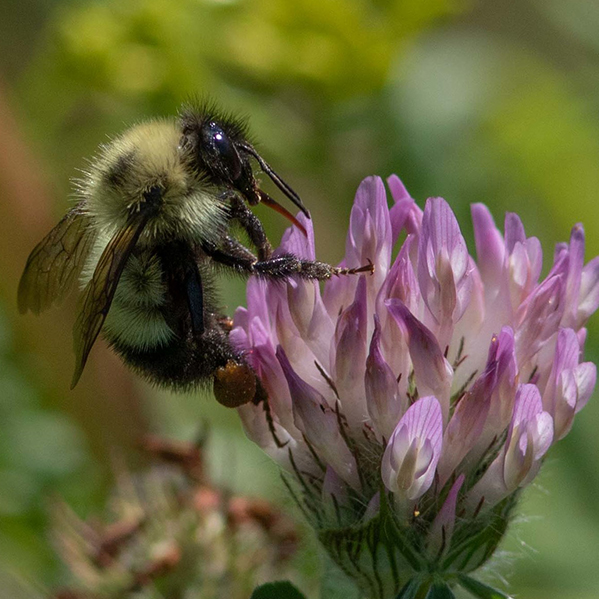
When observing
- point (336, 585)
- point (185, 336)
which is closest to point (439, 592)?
point (336, 585)

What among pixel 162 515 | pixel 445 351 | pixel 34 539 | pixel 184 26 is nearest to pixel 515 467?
pixel 445 351

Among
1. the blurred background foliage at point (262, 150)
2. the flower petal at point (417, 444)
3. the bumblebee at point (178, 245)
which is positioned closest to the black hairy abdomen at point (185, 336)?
the bumblebee at point (178, 245)

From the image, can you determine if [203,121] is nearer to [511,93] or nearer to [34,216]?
[34,216]

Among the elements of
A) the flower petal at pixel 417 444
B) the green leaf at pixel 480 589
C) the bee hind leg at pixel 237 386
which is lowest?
the green leaf at pixel 480 589

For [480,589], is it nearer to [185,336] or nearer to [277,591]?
[277,591]

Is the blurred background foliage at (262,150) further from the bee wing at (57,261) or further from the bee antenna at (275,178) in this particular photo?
the bee antenna at (275,178)

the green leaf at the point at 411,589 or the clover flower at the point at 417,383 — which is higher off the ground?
the clover flower at the point at 417,383

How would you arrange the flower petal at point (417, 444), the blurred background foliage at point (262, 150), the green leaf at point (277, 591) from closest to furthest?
the flower petal at point (417, 444)
the green leaf at point (277, 591)
the blurred background foliage at point (262, 150)

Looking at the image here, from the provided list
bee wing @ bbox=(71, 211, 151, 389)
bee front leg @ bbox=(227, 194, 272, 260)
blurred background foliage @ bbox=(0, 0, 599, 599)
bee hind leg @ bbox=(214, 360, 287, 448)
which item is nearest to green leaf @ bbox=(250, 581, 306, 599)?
bee hind leg @ bbox=(214, 360, 287, 448)
